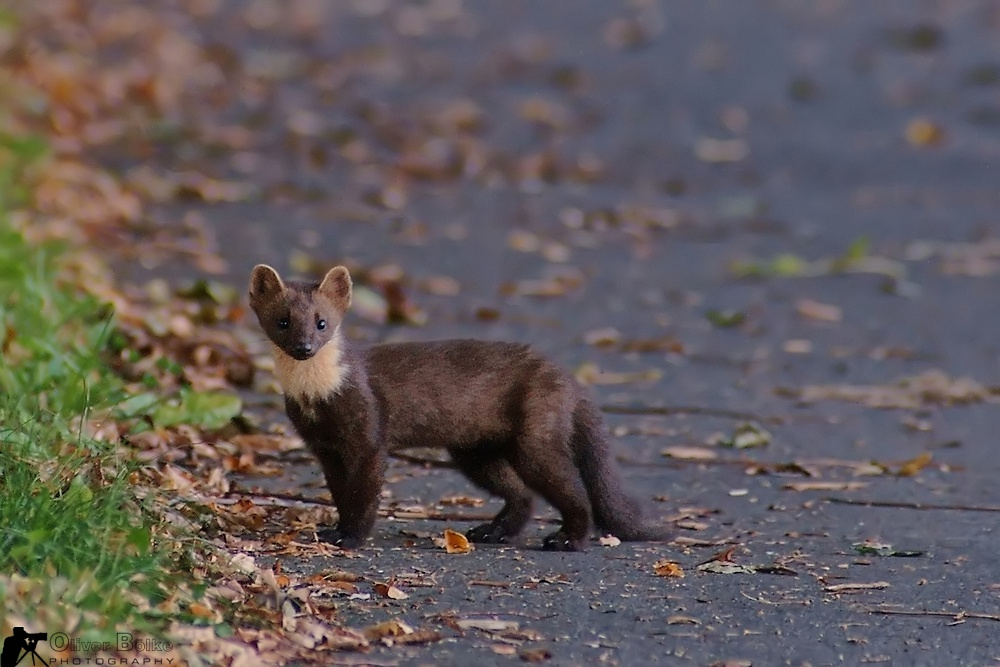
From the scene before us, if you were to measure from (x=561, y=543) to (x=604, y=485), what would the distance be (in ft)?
0.94

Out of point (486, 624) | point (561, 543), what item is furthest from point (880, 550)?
point (486, 624)

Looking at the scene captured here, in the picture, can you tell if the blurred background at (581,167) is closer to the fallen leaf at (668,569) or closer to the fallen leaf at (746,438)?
the fallen leaf at (746,438)

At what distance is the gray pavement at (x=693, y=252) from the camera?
18.1 feet

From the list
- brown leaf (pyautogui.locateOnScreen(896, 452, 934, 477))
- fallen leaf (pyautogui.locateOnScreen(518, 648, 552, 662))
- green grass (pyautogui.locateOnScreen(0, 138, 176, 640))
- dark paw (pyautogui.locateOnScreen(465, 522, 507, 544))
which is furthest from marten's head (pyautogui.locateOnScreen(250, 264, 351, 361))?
brown leaf (pyautogui.locateOnScreen(896, 452, 934, 477))

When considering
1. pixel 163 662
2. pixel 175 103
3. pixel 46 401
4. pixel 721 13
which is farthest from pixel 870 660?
pixel 721 13

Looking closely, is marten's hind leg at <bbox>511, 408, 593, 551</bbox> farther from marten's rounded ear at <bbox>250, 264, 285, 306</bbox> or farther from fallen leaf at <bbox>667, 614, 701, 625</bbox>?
marten's rounded ear at <bbox>250, 264, 285, 306</bbox>

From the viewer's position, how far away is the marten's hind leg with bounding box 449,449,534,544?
6320 millimetres

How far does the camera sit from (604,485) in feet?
20.6

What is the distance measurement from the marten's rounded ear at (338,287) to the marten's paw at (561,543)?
1.17 metres

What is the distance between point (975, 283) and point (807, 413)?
11.8 ft

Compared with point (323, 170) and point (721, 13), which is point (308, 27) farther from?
point (323, 170)

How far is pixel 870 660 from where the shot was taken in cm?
502

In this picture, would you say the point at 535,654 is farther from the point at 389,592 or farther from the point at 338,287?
the point at 338,287

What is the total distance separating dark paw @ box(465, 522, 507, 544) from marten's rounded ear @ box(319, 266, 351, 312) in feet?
3.21
